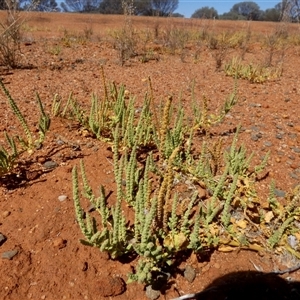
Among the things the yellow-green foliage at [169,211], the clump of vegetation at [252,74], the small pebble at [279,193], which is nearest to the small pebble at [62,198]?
the yellow-green foliage at [169,211]

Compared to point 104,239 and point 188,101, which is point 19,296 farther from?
point 188,101

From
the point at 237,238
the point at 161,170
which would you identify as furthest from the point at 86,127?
the point at 237,238

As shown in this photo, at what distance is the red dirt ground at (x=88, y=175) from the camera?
3.90ft

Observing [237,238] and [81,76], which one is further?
[81,76]

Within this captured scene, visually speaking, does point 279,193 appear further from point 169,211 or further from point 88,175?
point 88,175

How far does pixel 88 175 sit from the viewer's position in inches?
67.6

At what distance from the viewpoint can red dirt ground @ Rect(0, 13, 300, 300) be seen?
1189 millimetres

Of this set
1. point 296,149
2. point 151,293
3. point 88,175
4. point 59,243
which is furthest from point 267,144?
point 59,243

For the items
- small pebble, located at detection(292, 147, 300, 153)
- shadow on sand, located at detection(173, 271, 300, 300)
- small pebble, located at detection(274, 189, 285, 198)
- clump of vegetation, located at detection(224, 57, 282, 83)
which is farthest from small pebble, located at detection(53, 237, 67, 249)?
clump of vegetation, located at detection(224, 57, 282, 83)

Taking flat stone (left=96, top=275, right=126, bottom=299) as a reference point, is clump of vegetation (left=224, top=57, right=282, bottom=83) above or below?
above

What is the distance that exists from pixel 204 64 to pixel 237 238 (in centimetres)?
390

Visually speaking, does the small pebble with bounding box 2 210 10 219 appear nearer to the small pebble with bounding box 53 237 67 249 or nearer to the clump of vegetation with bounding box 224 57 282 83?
the small pebble with bounding box 53 237 67 249

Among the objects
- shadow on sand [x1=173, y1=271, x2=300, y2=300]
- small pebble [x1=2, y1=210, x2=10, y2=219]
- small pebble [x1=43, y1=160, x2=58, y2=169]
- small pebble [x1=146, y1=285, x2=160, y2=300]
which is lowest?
shadow on sand [x1=173, y1=271, x2=300, y2=300]

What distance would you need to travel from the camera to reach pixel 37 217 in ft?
4.69
